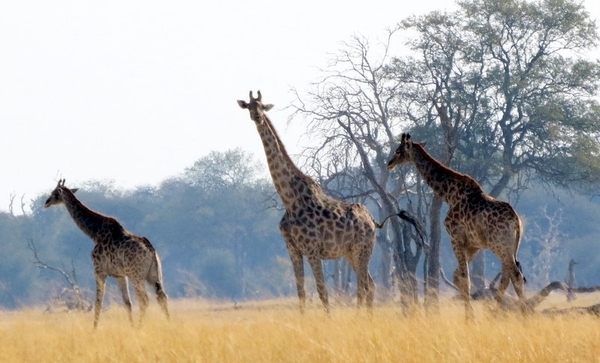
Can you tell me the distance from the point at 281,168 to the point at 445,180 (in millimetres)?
1867

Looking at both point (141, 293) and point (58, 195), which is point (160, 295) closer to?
point (141, 293)

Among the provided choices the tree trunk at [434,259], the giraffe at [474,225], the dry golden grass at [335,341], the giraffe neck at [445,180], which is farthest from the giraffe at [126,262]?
the giraffe at [474,225]

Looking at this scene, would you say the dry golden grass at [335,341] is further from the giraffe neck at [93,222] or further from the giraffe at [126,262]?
the giraffe neck at [93,222]

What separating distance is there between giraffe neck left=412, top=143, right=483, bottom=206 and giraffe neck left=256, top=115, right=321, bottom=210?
123 centimetres

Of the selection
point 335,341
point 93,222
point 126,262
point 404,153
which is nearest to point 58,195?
point 93,222

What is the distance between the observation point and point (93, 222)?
49.7 feet

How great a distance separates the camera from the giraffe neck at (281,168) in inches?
538

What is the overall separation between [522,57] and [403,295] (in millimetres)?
23048

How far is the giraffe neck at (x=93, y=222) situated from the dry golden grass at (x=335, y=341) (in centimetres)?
164

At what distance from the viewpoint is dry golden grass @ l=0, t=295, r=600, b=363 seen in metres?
9.48

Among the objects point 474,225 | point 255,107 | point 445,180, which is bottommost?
point 474,225

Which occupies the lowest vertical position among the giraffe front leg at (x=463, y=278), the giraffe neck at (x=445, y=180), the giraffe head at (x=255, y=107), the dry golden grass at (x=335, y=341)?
the dry golden grass at (x=335, y=341)

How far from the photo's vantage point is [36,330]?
15031 millimetres

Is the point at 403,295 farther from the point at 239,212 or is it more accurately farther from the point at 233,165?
the point at 233,165
